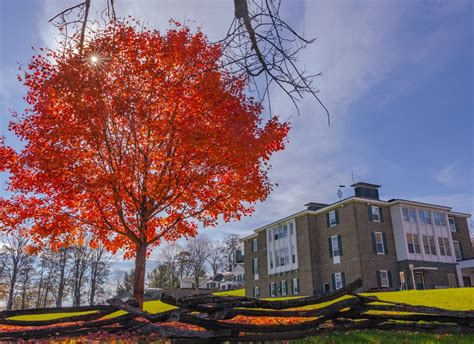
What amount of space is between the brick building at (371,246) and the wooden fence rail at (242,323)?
85.2ft

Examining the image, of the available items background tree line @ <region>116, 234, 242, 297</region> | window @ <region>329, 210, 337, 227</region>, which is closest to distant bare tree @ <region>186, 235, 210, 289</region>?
background tree line @ <region>116, 234, 242, 297</region>

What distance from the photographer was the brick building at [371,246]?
32375 millimetres

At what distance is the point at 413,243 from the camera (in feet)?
111

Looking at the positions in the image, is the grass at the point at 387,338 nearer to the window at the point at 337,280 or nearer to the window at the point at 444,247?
the window at the point at 337,280

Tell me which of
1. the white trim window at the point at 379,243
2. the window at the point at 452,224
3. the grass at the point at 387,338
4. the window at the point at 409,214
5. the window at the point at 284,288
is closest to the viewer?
the grass at the point at 387,338

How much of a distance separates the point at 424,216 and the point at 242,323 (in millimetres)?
34477

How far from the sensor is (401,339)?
221 inches

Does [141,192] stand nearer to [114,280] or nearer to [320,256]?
[320,256]

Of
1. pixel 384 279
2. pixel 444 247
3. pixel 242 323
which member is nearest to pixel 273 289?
pixel 384 279

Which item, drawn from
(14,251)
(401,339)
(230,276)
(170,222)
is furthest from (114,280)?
(401,339)

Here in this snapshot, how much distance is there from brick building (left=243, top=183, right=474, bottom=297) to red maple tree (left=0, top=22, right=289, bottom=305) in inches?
920

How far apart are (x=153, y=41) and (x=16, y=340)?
28.7 ft

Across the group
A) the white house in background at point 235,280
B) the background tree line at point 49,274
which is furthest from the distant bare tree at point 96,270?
the white house in background at point 235,280

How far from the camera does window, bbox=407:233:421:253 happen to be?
33.4 metres
